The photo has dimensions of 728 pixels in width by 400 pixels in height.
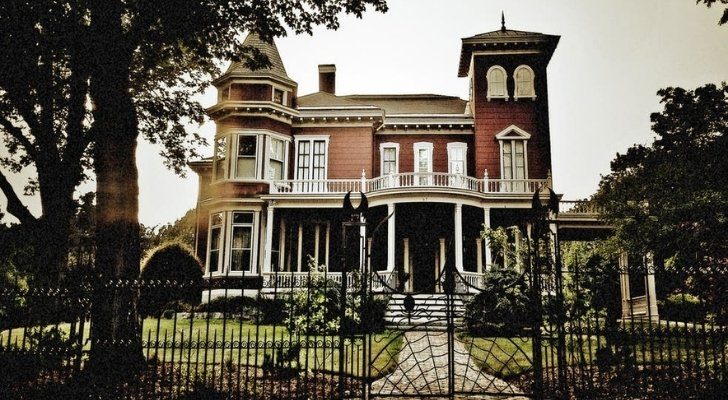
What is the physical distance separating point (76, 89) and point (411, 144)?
47.5ft

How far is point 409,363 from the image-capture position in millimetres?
10883

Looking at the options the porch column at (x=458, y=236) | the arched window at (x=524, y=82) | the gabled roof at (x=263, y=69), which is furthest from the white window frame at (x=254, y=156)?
the arched window at (x=524, y=82)

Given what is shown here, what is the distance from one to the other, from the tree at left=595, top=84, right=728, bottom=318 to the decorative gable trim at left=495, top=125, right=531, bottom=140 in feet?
23.3

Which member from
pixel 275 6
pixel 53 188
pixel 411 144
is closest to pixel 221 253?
pixel 53 188

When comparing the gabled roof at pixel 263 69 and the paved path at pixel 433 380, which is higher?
the gabled roof at pixel 263 69

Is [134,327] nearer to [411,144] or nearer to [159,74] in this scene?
[159,74]

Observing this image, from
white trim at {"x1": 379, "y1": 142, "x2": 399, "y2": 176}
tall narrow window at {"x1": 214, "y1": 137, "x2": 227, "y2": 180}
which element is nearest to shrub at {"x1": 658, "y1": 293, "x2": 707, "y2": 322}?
white trim at {"x1": 379, "y1": 142, "x2": 399, "y2": 176}

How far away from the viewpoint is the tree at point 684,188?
30.1 ft

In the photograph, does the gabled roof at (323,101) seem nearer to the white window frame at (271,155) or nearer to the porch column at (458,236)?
the white window frame at (271,155)

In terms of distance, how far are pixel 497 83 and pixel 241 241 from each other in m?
14.1

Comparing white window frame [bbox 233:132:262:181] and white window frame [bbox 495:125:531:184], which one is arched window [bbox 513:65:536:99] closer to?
white window frame [bbox 495:125:531:184]

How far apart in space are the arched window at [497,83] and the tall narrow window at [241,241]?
12679 mm

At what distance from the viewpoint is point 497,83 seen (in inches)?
960

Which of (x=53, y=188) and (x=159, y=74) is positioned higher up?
(x=159, y=74)
